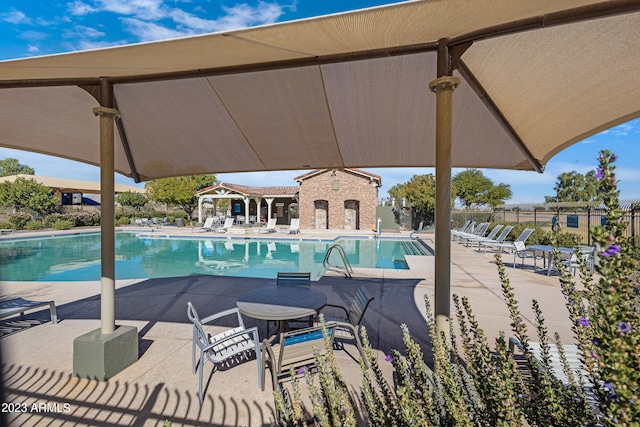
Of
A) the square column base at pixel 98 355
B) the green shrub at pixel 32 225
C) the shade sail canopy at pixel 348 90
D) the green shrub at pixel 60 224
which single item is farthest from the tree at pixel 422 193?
the green shrub at pixel 32 225

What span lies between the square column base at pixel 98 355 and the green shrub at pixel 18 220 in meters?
27.4

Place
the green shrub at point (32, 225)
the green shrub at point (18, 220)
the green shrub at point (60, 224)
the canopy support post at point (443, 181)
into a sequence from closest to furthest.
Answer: the canopy support post at point (443, 181) < the green shrub at point (18, 220) < the green shrub at point (32, 225) < the green shrub at point (60, 224)

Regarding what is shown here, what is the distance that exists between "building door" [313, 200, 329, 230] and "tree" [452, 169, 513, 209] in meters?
16.8

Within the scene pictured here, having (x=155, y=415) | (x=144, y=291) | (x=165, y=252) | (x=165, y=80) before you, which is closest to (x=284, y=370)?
(x=155, y=415)

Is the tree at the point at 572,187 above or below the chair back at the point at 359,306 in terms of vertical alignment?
above

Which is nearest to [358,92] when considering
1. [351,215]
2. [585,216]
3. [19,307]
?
[19,307]

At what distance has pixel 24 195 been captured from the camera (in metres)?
23.5

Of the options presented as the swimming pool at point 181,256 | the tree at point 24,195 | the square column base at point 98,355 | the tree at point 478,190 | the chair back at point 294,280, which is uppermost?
the tree at point 478,190

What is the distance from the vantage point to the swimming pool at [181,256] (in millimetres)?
11039

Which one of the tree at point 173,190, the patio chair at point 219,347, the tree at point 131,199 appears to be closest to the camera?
the patio chair at point 219,347

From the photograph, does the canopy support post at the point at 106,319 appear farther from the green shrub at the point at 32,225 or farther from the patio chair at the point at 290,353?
the green shrub at the point at 32,225

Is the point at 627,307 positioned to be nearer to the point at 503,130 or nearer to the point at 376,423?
the point at 376,423

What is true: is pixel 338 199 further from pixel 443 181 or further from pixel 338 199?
pixel 443 181

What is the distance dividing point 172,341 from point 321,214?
71.9ft
